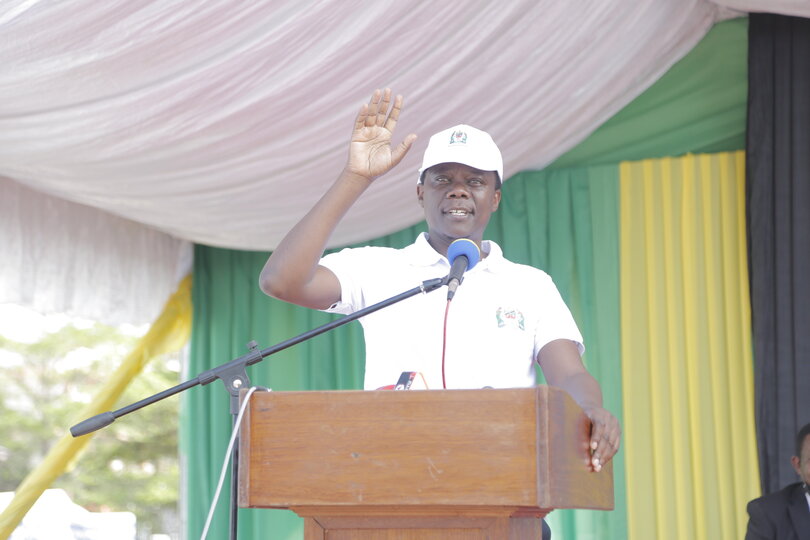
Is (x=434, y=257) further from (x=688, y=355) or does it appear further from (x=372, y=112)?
(x=688, y=355)

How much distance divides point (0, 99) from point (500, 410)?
259 centimetres

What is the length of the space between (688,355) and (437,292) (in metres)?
2.77

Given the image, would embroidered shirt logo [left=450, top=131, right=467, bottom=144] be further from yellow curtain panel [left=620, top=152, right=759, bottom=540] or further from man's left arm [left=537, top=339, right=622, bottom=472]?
yellow curtain panel [left=620, top=152, right=759, bottom=540]

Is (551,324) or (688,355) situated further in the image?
(688,355)

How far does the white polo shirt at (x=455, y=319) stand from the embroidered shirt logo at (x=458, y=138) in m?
0.25

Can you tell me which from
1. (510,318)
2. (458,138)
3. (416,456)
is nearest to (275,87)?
(458,138)

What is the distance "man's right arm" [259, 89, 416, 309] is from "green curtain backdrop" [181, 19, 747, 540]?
3069 millimetres

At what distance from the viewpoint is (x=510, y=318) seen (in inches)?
91.1

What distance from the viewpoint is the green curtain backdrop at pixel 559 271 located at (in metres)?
4.91

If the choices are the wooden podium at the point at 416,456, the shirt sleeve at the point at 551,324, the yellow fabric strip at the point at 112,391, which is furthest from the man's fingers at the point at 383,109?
the yellow fabric strip at the point at 112,391

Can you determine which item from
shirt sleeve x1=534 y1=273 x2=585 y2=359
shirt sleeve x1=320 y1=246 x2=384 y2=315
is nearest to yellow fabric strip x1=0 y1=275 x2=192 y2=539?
shirt sleeve x1=320 y1=246 x2=384 y2=315

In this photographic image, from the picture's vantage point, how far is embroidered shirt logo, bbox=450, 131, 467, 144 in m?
2.44

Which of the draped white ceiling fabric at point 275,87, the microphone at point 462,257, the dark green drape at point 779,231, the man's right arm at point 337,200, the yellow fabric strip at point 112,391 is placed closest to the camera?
the microphone at point 462,257

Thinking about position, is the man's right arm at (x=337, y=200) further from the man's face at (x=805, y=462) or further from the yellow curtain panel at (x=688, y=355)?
the yellow curtain panel at (x=688, y=355)
